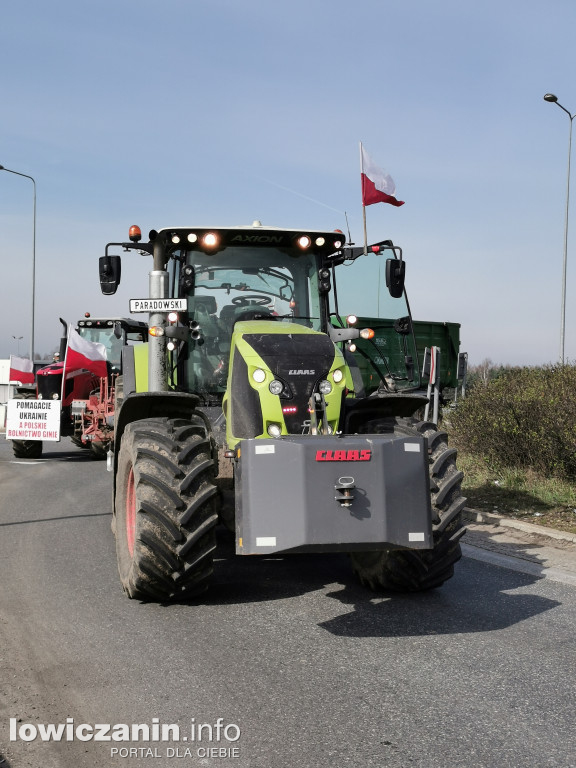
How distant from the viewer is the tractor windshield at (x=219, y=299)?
23.2 feet

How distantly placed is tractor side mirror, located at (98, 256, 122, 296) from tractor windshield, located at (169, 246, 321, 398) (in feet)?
1.56

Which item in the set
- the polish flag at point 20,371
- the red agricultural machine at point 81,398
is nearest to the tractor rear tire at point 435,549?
the red agricultural machine at point 81,398

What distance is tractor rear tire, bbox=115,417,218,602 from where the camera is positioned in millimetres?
5492

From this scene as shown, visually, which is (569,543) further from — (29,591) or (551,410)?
(29,591)

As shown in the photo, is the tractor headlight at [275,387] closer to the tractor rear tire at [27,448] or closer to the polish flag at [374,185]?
the polish flag at [374,185]

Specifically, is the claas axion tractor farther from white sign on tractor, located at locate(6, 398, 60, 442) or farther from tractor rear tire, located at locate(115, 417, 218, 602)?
white sign on tractor, located at locate(6, 398, 60, 442)

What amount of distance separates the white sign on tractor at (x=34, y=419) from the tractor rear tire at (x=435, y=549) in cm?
1167

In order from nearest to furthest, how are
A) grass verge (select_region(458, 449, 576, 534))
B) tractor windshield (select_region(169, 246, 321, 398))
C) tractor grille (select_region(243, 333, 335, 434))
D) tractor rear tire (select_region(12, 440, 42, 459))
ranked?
tractor grille (select_region(243, 333, 335, 434)), tractor windshield (select_region(169, 246, 321, 398)), grass verge (select_region(458, 449, 576, 534)), tractor rear tire (select_region(12, 440, 42, 459))

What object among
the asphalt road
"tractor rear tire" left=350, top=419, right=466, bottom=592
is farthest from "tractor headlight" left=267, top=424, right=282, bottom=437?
the asphalt road

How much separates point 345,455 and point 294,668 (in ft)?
4.06

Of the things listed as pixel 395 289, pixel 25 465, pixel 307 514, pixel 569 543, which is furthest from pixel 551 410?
pixel 25 465

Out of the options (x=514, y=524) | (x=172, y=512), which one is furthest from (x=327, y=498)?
(x=514, y=524)

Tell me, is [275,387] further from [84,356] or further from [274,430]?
[84,356]

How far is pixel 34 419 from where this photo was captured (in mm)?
17000
